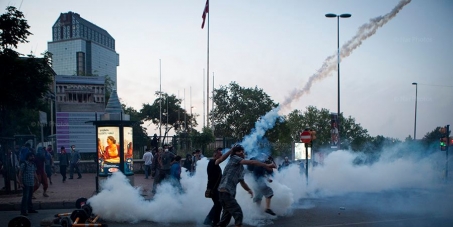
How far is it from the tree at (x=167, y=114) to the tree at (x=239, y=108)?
18990mm

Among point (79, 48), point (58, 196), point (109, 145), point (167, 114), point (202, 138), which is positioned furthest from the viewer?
point (79, 48)

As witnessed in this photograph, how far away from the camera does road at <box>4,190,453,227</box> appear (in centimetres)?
943

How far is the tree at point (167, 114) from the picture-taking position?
4912cm

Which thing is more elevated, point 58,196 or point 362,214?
point 362,214

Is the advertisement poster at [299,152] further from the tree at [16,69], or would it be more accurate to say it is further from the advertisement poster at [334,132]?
the tree at [16,69]

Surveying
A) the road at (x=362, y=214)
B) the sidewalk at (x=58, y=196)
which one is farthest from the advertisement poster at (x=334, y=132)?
the sidewalk at (x=58, y=196)

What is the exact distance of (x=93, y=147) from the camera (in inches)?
1030

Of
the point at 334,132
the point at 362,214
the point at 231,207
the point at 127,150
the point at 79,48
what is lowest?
the point at 362,214

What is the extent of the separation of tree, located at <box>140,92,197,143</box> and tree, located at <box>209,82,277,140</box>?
62.3 ft

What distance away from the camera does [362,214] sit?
10719 millimetres

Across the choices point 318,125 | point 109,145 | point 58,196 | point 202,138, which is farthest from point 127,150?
point 318,125

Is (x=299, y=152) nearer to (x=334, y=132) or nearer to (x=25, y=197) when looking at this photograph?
(x=334, y=132)

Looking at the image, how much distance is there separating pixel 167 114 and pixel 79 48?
409ft

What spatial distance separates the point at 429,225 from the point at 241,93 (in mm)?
19446
